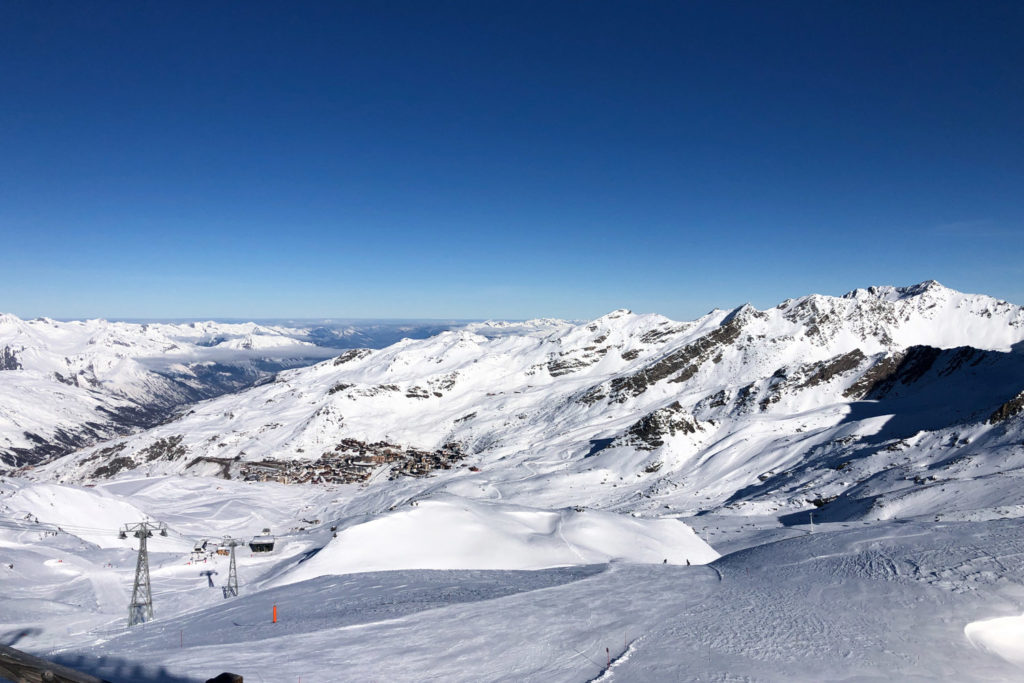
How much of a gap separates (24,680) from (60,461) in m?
257

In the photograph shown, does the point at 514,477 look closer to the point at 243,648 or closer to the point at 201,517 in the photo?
the point at 201,517

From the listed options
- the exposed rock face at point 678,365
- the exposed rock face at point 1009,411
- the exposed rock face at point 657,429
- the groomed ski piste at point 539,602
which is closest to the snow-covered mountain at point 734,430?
the exposed rock face at point 1009,411

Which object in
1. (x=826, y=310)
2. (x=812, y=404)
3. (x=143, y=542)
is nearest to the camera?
(x=143, y=542)

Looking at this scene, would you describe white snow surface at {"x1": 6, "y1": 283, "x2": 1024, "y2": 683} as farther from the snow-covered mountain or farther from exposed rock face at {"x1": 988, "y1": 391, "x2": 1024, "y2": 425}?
the snow-covered mountain

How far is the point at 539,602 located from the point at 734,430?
267 feet

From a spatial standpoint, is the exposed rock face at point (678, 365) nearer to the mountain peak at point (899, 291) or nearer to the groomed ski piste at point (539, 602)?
the mountain peak at point (899, 291)

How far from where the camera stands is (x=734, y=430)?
310ft

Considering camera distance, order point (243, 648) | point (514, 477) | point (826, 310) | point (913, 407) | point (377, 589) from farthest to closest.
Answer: point (826, 310) → point (514, 477) → point (913, 407) → point (377, 589) → point (243, 648)

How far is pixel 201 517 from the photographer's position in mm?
76188

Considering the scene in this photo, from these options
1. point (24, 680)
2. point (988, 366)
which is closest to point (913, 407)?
point (988, 366)

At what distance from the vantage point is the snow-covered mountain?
5906cm

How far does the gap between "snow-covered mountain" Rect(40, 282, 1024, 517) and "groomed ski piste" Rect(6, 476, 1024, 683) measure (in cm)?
1790

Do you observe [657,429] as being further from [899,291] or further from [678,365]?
[899,291]

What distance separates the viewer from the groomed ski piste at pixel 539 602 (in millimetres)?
16203
